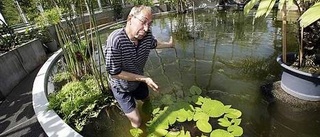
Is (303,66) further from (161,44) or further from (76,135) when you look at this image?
(76,135)

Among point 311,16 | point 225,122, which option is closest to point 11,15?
point 225,122

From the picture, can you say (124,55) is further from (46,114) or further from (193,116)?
(46,114)

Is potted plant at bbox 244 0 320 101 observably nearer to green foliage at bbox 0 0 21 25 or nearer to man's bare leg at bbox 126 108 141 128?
man's bare leg at bbox 126 108 141 128

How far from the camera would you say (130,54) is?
6.88 feet

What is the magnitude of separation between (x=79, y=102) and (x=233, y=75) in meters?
2.58

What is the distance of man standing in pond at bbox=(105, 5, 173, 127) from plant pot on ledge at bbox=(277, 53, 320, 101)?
1876 millimetres

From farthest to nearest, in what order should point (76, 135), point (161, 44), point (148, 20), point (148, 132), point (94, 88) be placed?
1. point (94, 88)
2. point (161, 44)
3. point (148, 132)
4. point (76, 135)
5. point (148, 20)

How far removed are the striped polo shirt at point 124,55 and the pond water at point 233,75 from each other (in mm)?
681

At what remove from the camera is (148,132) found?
225 centimetres

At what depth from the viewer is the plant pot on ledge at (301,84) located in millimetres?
2768

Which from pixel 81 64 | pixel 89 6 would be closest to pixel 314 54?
pixel 89 6

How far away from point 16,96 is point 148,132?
2.97 m

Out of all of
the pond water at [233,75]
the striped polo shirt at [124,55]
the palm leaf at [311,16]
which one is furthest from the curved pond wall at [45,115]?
the palm leaf at [311,16]

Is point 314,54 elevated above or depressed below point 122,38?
below
